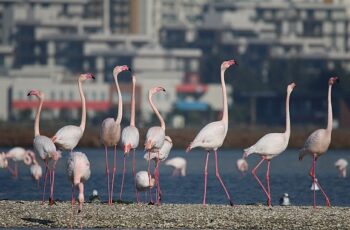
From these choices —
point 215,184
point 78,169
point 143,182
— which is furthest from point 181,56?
point 78,169

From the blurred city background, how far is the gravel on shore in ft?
261

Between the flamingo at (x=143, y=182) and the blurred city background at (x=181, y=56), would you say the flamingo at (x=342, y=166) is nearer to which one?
the flamingo at (x=143, y=182)

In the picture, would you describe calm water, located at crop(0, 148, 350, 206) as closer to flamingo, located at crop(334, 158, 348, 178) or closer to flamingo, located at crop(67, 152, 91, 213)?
flamingo, located at crop(334, 158, 348, 178)

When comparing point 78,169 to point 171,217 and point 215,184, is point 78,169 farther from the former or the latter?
point 215,184

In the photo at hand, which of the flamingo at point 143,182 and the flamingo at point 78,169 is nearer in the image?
the flamingo at point 78,169

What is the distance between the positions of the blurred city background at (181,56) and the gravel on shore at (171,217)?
79.6 metres

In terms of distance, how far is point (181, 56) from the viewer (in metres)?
153

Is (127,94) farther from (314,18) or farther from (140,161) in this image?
(140,161)

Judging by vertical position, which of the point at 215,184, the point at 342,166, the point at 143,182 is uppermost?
the point at 143,182

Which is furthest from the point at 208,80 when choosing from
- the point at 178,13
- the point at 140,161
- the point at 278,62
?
the point at 140,161

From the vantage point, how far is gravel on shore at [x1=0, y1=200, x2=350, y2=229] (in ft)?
88.7

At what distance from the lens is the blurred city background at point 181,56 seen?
12494 centimetres

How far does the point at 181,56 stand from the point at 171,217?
125334 millimetres

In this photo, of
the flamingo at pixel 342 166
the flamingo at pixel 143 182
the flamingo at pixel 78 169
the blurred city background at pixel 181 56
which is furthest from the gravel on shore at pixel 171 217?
the blurred city background at pixel 181 56
